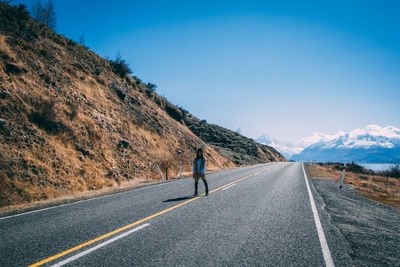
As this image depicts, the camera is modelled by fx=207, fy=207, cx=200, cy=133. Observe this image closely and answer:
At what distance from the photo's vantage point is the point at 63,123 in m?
13.5

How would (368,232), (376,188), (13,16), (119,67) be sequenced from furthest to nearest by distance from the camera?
(119,67)
(13,16)
(376,188)
(368,232)

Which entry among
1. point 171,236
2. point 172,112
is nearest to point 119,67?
point 172,112

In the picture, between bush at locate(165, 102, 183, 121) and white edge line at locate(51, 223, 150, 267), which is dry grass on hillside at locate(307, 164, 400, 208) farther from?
bush at locate(165, 102, 183, 121)

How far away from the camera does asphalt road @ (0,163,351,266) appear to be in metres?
3.45

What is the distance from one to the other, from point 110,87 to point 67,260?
2249 cm

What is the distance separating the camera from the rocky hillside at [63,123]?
1005 centimetres

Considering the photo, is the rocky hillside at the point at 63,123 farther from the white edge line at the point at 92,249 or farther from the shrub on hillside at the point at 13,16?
the white edge line at the point at 92,249

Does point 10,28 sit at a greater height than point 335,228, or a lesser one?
greater

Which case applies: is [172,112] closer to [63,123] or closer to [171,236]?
[63,123]

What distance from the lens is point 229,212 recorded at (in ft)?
20.2

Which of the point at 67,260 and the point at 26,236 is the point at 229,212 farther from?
the point at 26,236

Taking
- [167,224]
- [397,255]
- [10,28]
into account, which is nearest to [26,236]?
[167,224]

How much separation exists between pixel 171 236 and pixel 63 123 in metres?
12.7

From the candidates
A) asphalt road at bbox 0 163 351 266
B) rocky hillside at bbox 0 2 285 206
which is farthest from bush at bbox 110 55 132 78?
asphalt road at bbox 0 163 351 266
